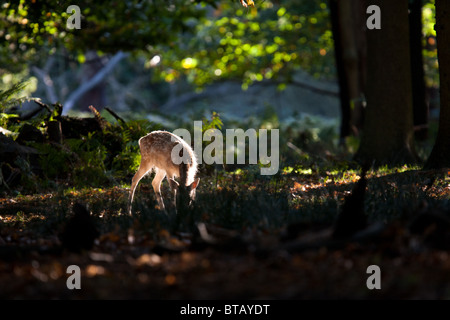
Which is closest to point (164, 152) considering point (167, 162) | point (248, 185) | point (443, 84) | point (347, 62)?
point (167, 162)

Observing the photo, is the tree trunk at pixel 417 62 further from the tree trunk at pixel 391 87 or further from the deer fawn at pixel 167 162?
the deer fawn at pixel 167 162

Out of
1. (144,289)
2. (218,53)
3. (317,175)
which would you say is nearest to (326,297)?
(144,289)

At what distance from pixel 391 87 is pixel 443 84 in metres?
1.92

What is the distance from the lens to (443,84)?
9.46 meters

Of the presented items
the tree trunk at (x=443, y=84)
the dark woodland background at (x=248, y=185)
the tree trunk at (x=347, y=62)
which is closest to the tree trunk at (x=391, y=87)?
the dark woodland background at (x=248, y=185)

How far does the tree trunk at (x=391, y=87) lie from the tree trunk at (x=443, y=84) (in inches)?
61.6

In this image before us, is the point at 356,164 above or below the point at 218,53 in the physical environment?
below

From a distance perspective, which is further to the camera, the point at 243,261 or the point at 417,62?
the point at 417,62

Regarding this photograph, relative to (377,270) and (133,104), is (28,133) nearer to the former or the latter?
(377,270)

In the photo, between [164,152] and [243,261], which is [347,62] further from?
[243,261]

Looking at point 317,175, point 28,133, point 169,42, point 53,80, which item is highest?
Answer: point 53,80

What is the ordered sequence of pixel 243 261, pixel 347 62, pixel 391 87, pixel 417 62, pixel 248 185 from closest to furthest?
pixel 243 261 < pixel 248 185 < pixel 391 87 < pixel 417 62 < pixel 347 62

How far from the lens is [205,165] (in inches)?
453

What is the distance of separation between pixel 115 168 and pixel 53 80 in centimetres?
3414
